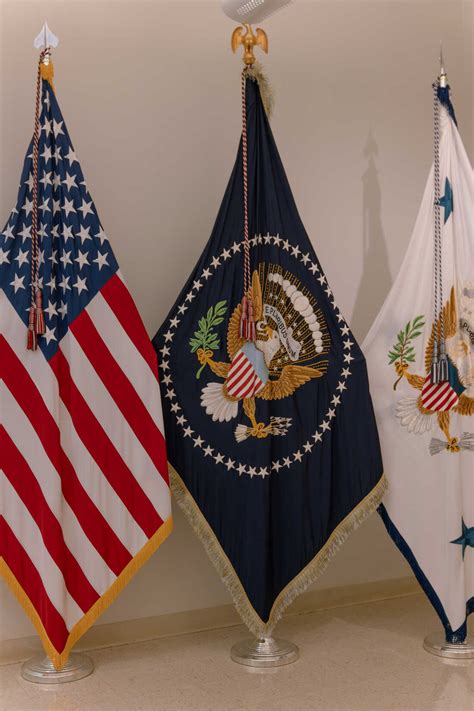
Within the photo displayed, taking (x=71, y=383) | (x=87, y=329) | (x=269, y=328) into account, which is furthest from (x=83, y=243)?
(x=269, y=328)

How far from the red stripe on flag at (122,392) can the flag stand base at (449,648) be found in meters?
1.13

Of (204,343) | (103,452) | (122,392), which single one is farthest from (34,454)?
(204,343)

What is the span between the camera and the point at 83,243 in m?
2.85

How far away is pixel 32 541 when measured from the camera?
2.75m

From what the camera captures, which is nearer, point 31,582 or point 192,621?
point 31,582

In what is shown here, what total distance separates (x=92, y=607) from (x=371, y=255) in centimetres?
189

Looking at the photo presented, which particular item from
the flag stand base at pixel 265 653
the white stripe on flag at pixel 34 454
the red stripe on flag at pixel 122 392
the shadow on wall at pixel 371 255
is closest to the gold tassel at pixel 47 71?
the red stripe on flag at pixel 122 392

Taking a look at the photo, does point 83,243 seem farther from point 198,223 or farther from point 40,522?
point 40,522

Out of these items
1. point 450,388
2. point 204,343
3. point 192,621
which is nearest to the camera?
point 204,343

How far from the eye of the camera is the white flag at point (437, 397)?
307 centimetres

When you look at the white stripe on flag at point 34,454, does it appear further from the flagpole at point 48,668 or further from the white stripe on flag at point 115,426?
the flagpole at point 48,668

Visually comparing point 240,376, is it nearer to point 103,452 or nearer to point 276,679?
point 103,452

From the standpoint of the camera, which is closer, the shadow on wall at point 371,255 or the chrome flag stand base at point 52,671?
the chrome flag stand base at point 52,671

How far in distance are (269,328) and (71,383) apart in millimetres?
699
